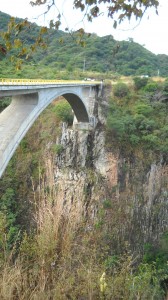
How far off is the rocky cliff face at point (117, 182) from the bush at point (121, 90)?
3243 millimetres

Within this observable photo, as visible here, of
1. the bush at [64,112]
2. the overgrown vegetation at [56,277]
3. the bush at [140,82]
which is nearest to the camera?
the overgrown vegetation at [56,277]

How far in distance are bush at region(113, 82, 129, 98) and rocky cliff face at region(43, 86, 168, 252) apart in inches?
128

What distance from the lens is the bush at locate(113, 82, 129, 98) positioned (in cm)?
2489

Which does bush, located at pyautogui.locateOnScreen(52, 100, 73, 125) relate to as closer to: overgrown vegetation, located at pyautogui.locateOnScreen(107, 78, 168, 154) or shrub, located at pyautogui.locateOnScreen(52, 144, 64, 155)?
shrub, located at pyautogui.locateOnScreen(52, 144, 64, 155)

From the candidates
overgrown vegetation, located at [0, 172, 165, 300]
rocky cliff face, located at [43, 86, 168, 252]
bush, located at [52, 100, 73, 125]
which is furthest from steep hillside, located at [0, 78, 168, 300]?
overgrown vegetation, located at [0, 172, 165, 300]

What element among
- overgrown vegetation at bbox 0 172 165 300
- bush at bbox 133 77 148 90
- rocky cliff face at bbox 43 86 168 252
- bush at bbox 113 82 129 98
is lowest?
rocky cliff face at bbox 43 86 168 252

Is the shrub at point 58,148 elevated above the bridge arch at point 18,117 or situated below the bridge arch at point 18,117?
below

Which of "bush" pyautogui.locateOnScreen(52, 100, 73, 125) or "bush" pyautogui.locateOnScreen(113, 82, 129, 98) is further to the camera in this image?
"bush" pyautogui.locateOnScreen(113, 82, 129, 98)

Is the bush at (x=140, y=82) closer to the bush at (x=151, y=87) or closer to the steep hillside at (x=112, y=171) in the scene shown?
the steep hillside at (x=112, y=171)

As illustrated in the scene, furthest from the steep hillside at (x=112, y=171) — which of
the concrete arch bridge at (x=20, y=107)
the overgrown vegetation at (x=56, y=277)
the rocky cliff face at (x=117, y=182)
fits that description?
→ the overgrown vegetation at (x=56, y=277)

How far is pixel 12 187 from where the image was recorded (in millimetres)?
20375

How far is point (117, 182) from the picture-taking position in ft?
67.1

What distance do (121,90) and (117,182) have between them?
8027 mm

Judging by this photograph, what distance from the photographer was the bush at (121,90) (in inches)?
980
